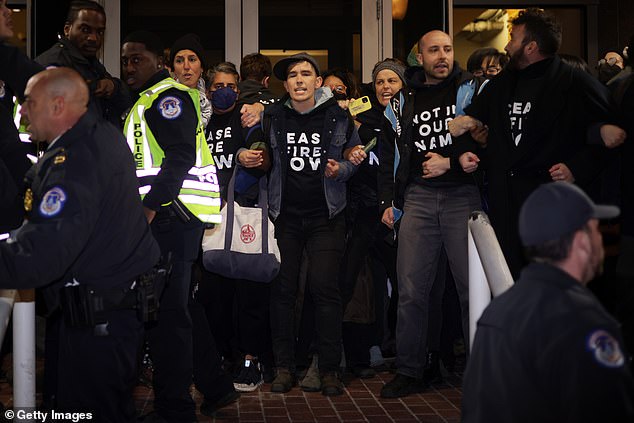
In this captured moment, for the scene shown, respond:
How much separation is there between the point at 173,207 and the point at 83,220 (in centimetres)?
156

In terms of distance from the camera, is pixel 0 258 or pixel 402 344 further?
pixel 402 344

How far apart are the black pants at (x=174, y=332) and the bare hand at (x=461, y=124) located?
6.36 ft

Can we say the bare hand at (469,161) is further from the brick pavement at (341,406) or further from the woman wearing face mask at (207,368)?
the woman wearing face mask at (207,368)

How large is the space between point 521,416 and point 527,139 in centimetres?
314

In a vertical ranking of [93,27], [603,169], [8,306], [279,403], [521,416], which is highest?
[93,27]

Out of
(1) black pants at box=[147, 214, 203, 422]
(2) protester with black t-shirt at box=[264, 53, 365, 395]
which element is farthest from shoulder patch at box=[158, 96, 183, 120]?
(2) protester with black t-shirt at box=[264, 53, 365, 395]

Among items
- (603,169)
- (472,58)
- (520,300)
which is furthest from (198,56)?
(520,300)

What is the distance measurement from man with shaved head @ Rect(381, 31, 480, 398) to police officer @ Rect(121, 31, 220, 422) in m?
1.75

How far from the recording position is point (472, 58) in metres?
8.51

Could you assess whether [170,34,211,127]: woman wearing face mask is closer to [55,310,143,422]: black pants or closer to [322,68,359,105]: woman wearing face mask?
[322,68,359,105]: woman wearing face mask

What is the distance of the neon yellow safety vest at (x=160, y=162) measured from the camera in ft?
17.3

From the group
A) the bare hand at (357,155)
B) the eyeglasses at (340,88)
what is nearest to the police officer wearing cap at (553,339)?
the bare hand at (357,155)

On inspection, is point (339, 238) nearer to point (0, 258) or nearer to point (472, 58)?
point (472, 58)

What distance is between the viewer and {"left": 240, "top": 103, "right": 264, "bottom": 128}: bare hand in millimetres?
7133
